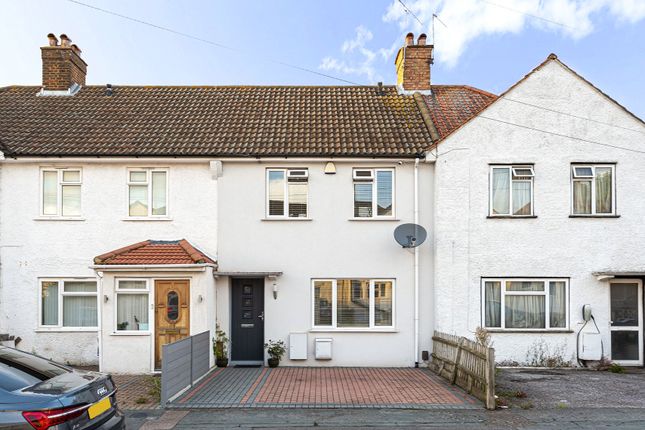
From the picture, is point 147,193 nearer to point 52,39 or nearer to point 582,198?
point 52,39

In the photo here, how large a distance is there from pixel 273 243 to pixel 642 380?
9.04 meters

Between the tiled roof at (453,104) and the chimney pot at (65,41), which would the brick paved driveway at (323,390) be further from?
the chimney pot at (65,41)

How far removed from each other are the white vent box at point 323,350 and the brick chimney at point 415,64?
28.3 feet

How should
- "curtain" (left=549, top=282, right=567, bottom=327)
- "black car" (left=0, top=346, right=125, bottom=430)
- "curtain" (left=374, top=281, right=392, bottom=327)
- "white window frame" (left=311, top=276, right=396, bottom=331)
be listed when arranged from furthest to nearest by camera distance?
"curtain" (left=374, top=281, right=392, bottom=327)
"white window frame" (left=311, top=276, right=396, bottom=331)
"curtain" (left=549, top=282, right=567, bottom=327)
"black car" (left=0, top=346, right=125, bottom=430)

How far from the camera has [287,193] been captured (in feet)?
40.2

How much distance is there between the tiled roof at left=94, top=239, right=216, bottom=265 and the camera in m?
11.0

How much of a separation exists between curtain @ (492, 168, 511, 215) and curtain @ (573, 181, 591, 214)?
1.68 m

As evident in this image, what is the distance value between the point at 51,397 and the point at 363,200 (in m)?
8.72

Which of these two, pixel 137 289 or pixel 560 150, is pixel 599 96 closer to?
pixel 560 150

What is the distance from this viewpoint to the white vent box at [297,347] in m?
11.7

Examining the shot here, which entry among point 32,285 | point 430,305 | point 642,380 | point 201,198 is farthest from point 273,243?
point 642,380

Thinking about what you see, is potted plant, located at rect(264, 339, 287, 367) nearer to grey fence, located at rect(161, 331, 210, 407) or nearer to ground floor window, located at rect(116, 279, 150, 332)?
grey fence, located at rect(161, 331, 210, 407)

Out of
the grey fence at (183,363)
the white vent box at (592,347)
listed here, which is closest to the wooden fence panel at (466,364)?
the white vent box at (592,347)

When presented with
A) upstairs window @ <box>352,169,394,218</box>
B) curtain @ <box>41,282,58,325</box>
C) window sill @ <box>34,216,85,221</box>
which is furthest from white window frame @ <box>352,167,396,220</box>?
curtain @ <box>41,282,58,325</box>
